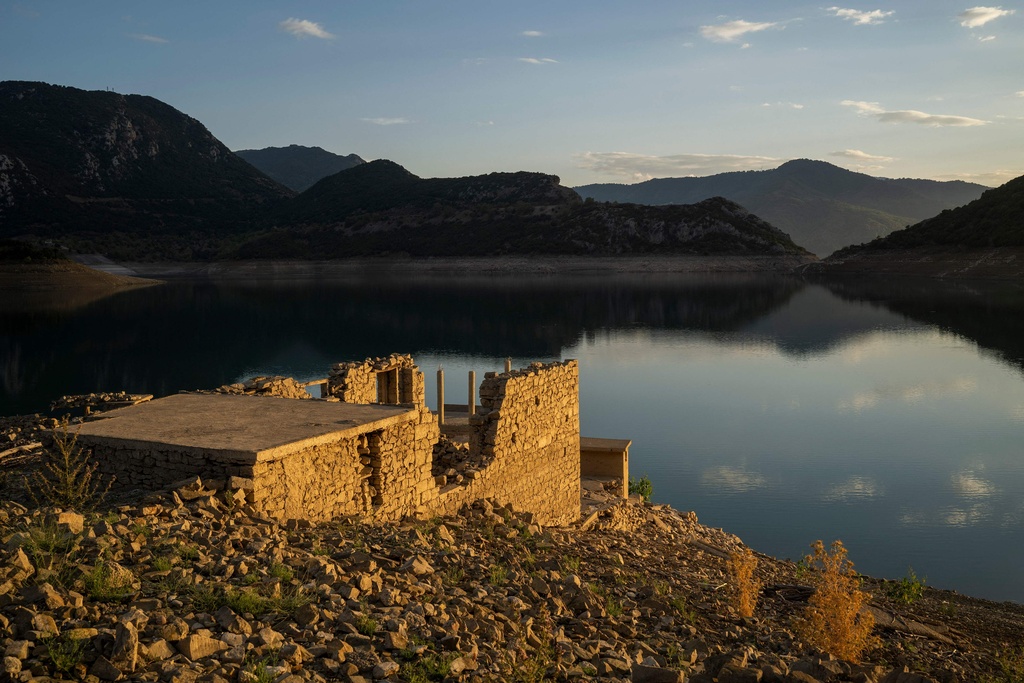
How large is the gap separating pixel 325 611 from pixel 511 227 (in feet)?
349

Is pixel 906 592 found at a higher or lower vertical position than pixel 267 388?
lower

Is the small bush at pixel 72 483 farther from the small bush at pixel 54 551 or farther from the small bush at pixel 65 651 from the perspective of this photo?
the small bush at pixel 65 651

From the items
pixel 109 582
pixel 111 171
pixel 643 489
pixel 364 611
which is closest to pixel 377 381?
pixel 643 489

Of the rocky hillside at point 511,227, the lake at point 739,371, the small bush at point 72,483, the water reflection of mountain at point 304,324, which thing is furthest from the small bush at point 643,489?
the rocky hillside at point 511,227

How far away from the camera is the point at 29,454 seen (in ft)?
39.7

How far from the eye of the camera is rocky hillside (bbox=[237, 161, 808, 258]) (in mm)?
102188

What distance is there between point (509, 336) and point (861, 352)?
16.8 m

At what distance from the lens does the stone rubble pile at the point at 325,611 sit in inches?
175

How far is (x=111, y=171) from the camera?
127 metres

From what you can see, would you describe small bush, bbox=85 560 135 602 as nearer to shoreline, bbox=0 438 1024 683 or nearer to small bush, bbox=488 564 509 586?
shoreline, bbox=0 438 1024 683

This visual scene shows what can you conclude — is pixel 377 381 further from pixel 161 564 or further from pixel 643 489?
pixel 161 564

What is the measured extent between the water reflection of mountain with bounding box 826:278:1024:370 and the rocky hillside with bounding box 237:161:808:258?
2077 centimetres

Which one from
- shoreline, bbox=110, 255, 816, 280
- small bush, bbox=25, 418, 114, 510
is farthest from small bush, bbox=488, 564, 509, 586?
shoreline, bbox=110, 255, 816, 280

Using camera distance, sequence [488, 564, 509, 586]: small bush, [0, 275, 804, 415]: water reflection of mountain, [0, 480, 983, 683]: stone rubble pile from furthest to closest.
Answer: [0, 275, 804, 415]: water reflection of mountain < [488, 564, 509, 586]: small bush < [0, 480, 983, 683]: stone rubble pile
